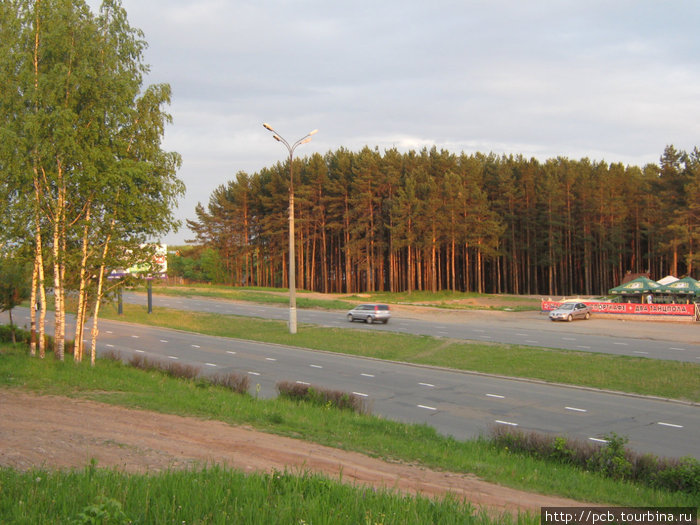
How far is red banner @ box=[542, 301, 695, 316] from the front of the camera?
136 ft

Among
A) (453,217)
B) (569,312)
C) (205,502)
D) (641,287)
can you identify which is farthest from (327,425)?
(453,217)

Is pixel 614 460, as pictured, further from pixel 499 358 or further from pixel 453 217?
pixel 453 217

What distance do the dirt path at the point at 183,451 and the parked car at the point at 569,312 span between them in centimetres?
3598

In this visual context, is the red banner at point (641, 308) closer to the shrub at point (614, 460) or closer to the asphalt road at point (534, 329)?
the asphalt road at point (534, 329)

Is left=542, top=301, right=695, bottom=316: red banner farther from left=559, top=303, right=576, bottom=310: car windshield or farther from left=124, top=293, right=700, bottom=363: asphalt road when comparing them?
left=559, top=303, right=576, bottom=310: car windshield

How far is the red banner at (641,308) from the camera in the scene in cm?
4134

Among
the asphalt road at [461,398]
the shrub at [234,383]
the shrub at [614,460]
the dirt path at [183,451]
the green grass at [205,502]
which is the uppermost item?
the green grass at [205,502]

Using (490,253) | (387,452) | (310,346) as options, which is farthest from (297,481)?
(490,253)

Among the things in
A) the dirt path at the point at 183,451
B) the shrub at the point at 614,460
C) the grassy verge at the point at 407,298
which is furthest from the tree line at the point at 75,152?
the grassy verge at the point at 407,298

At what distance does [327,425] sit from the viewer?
12.3m

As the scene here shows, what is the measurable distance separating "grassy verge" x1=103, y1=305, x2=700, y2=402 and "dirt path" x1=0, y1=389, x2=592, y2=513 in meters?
12.9

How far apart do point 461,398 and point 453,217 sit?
53890mm

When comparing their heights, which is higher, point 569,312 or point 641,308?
point 641,308

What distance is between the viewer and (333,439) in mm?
11039
